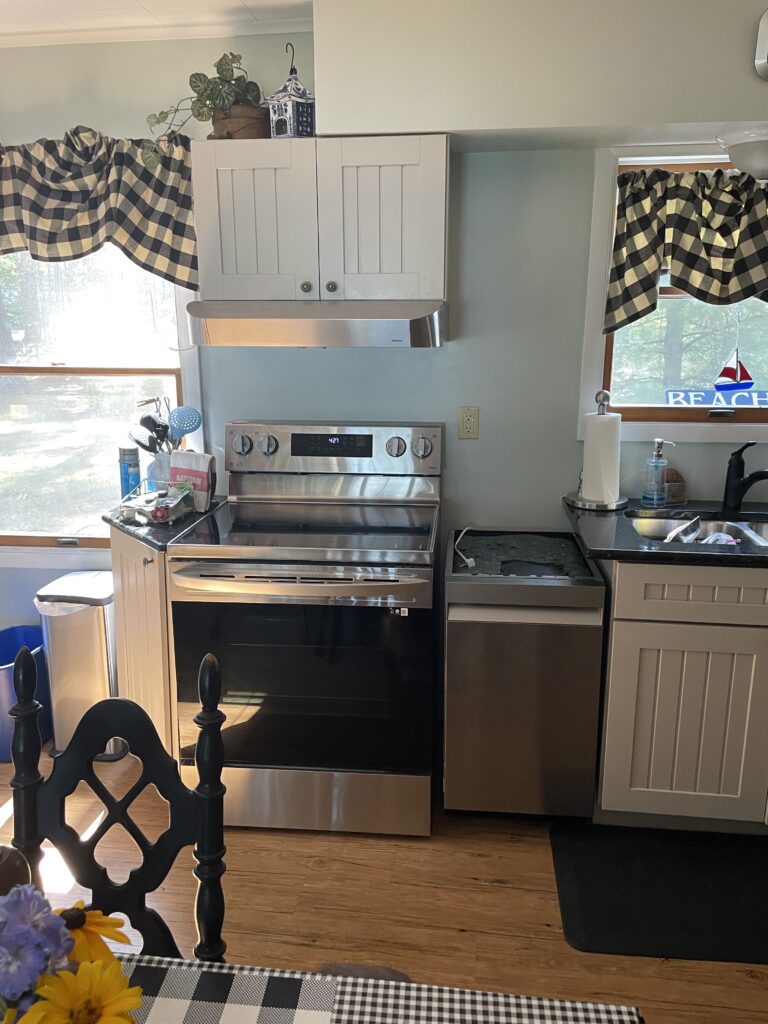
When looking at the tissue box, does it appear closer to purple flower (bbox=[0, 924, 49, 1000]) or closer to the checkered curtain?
the checkered curtain

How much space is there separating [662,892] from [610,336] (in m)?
1.71

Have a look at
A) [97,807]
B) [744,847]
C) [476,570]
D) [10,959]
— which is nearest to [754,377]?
[476,570]

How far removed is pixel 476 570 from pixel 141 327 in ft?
4.98

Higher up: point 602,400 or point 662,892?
Result: point 602,400

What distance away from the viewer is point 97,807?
8.83ft

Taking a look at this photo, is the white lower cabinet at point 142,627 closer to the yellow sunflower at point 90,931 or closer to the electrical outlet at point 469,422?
the electrical outlet at point 469,422

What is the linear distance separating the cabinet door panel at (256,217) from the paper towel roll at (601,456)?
977 millimetres

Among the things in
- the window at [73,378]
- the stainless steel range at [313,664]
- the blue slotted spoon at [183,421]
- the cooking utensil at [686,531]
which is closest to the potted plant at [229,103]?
the window at [73,378]

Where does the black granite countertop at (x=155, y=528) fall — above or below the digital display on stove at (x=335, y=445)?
below

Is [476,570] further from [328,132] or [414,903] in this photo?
[328,132]

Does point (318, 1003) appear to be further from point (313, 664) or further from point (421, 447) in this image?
point (421, 447)

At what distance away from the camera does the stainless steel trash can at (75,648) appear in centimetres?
288

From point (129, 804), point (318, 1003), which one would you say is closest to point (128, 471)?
point (129, 804)

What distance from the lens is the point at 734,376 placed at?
2779 millimetres
